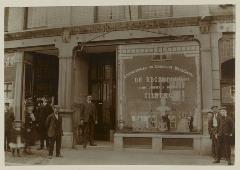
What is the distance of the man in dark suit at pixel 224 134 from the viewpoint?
573 cm

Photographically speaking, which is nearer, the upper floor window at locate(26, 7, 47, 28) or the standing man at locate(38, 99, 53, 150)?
the upper floor window at locate(26, 7, 47, 28)

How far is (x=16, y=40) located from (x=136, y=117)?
8.45 feet

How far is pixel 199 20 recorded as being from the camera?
21.2 feet

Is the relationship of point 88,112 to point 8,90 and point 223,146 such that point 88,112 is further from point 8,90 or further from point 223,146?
point 223,146

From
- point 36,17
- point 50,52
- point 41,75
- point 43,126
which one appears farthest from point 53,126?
point 36,17

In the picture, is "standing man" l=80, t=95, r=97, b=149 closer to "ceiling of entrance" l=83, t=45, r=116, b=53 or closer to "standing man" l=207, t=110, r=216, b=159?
"ceiling of entrance" l=83, t=45, r=116, b=53

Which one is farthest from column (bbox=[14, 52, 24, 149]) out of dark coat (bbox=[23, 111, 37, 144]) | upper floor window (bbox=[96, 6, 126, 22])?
upper floor window (bbox=[96, 6, 126, 22])

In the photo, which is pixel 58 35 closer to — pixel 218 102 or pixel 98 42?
pixel 98 42

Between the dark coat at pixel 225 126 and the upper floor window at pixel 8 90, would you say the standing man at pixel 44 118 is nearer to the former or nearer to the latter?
the upper floor window at pixel 8 90

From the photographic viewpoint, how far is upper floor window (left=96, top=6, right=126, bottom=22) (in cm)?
625

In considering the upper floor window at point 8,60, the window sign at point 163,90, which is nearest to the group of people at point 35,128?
the upper floor window at point 8,60

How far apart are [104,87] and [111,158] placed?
1668 millimetres

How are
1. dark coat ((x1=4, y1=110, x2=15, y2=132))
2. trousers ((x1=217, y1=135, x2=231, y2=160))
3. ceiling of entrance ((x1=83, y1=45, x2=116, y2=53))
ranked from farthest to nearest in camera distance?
ceiling of entrance ((x1=83, y1=45, x2=116, y2=53)), dark coat ((x1=4, y1=110, x2=15, y2=132)), trousers ((x1=217, y1=135, x2=231, y2=160))

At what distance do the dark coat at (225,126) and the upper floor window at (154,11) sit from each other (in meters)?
1.98
